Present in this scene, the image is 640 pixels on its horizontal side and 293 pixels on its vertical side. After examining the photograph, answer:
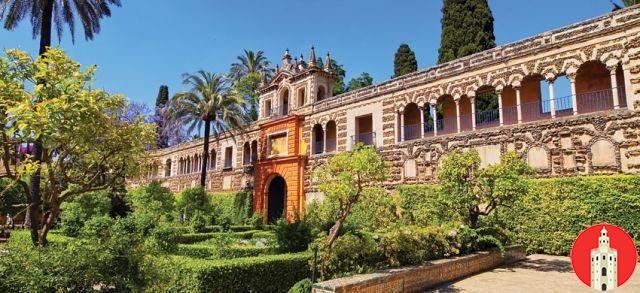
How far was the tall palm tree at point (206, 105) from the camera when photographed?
91.3ft

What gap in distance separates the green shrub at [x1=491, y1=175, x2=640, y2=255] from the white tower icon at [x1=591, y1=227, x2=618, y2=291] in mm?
11120

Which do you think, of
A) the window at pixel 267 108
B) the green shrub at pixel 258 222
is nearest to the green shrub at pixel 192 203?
the green shrub at pixel 258 222

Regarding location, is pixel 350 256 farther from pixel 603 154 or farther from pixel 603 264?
pixel 603 154

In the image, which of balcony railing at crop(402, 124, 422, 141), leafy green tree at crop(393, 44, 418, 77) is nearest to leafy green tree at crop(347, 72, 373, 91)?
leafy green tree at crop(393, 44, 418, 77)

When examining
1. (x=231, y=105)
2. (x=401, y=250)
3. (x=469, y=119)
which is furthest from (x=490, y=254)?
(x=231, y=105)

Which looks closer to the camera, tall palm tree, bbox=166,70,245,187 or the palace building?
the palace building

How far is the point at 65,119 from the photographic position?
269 inches

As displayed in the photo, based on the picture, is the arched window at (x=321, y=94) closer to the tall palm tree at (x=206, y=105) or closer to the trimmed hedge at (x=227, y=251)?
the tall palm tree at (x=206, y=105)

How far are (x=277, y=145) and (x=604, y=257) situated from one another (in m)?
27.2

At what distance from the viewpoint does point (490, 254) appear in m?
13.0

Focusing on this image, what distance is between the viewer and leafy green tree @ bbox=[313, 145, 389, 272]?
1008 centimetres

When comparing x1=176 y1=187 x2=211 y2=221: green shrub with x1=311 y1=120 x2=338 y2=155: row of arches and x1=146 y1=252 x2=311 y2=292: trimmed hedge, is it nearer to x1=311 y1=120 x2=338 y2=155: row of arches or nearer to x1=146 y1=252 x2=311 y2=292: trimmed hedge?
x1=311 y1=120 x2=338 y2=155: row of arches

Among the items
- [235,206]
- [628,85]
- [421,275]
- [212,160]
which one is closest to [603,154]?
[628,85]

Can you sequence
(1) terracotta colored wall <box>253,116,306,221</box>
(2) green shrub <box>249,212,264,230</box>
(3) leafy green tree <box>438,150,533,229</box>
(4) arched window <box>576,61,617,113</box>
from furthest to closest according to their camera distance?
(1) terracotta colored wall <box>253,116,306,221</box> < (2) green shrub <box>249,212,264,230</box> < (4) arched window <box>576,61,617,113</box> < (3) leafy green tree <box>438,150,533,229</box>
